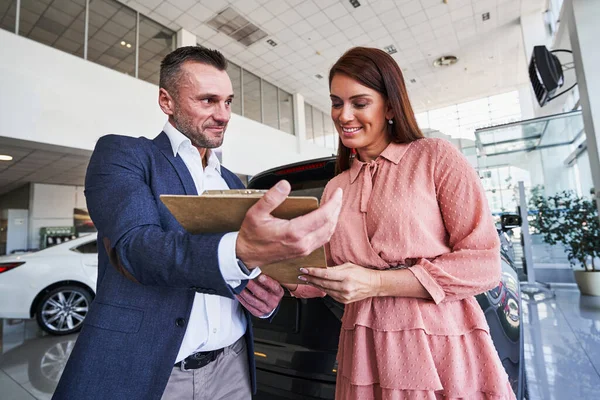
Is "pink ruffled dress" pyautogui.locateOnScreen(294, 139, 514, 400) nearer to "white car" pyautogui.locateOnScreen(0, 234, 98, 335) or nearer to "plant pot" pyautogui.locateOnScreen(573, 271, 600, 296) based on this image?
"white car" pyautogui.locateOnScreen(0, 234, 98, 335)

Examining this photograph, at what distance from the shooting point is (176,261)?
59cm

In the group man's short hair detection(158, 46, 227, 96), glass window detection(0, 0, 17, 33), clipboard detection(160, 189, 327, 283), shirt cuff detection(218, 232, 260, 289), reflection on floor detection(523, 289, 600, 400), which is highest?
glass window detection(0, 0, 17, 33)

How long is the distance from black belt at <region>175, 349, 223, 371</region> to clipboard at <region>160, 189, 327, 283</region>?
500mm

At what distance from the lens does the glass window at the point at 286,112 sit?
11.7 metres

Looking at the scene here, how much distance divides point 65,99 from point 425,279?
6.99 m

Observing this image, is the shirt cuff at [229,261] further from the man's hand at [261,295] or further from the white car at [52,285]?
the white car at [52,285]

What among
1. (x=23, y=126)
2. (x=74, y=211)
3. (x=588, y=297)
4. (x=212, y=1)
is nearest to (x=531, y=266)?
(x=588, y=297)

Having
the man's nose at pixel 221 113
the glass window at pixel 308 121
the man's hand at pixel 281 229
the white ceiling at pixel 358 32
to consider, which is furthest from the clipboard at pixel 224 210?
the glass window at pixel 308 121

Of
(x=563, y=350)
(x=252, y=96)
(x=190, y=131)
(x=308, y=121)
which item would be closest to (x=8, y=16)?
(x=252, y=96)

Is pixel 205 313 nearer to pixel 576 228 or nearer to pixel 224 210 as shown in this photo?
pixel 224 210

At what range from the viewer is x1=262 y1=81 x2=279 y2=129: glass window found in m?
11.0

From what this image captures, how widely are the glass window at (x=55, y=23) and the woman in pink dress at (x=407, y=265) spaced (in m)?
7.45

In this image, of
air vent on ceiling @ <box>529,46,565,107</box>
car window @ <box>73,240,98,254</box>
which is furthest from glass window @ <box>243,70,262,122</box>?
air vent on ceiling @ <box>529,46,565,107</box>

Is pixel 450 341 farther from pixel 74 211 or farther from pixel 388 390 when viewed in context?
pixel 74 211
